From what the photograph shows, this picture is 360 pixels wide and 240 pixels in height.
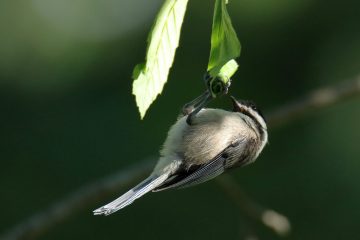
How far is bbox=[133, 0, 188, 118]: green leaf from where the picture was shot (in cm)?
253

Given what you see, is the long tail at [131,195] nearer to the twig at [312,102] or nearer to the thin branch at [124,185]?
the thin branch at [124,185]

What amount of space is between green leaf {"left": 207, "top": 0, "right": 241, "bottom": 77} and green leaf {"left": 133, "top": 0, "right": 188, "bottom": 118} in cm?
11

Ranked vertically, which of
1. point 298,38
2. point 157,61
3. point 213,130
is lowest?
point 298,38

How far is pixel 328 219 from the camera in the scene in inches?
299

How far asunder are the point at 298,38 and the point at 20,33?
13.7 feet

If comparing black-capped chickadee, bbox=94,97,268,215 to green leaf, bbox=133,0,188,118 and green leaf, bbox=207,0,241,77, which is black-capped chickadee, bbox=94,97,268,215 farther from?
green leaf, bbox=207,0,241,77

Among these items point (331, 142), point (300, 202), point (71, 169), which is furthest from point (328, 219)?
point (71, 169)

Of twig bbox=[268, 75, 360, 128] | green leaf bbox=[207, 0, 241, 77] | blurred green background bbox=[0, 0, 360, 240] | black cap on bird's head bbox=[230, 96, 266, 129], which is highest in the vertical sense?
green leaf bbox=[207, 0, 241, 77]

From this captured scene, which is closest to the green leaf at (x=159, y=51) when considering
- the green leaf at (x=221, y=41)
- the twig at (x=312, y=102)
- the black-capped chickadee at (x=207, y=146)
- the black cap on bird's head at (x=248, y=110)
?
the green leaf at (x=221, y=41)

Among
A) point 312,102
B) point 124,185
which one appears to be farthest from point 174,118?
point 124,185

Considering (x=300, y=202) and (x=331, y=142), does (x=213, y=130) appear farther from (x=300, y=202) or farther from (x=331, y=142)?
(x=331, y=142)

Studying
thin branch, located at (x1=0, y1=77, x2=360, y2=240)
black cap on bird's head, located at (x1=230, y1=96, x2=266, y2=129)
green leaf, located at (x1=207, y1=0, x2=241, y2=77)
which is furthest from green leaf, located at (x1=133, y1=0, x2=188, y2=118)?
thin branch, located at (x1=0, y1=77, x2=360, y2=240)

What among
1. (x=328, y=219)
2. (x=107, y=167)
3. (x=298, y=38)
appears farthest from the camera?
(x=298, y=38)

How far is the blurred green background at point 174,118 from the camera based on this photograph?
7.84 meters
